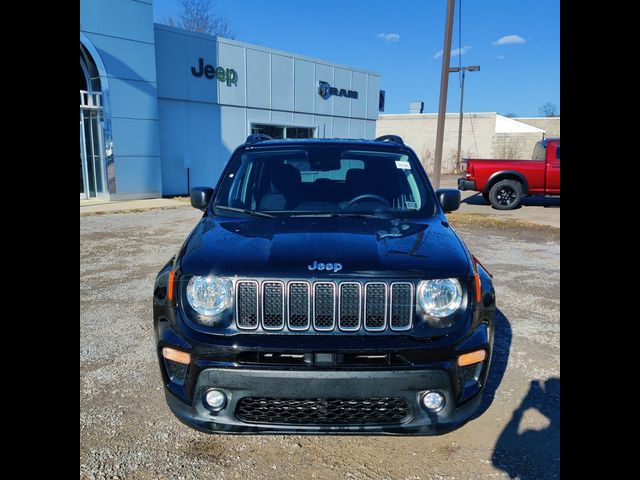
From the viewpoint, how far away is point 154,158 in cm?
1517

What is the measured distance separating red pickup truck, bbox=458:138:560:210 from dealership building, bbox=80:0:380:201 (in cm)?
915

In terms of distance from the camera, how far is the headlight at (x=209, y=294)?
222cm

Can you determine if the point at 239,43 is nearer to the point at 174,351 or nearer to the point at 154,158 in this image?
the point at 154,158

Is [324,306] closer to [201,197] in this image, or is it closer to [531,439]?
[531,439]

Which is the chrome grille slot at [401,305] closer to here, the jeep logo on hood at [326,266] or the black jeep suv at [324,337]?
the black jeep suv at [324,337]

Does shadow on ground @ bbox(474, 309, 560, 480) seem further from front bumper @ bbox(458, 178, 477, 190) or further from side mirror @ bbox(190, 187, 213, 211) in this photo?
front bumper @ bbox(458, 178, 477, 190)

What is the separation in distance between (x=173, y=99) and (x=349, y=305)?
52.0ft

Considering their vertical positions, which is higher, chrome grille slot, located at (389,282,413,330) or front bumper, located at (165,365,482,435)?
chrome grille slot, located at (389,282,413,330)

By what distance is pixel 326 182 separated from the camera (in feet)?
11.4

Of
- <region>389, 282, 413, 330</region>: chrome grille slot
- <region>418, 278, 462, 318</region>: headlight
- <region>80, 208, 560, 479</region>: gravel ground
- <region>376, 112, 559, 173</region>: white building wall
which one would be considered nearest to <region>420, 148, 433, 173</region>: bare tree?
<region>376, 112, 559, 173</region>: white building wall

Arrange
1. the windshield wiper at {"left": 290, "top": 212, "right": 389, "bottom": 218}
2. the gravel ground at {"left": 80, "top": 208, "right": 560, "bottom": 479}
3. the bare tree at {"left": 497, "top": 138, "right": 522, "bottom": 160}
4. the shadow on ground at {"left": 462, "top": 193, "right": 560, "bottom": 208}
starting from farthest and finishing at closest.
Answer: the bare tree at {"left": 497, "top": 138, "right": 522, "bottom": 160} < the shadow on ground at {"left": 462, "top": 193, "right": 560, "bottom": 208} < the windshield wiper at {"left": 290, "top": 212, "right": 389, "bottom": 218} < the gravel ground at {"left": 80, "top": 208, "right": 560, "bottom": 479}

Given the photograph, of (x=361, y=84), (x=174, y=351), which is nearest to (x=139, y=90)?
(x=361, y=84)

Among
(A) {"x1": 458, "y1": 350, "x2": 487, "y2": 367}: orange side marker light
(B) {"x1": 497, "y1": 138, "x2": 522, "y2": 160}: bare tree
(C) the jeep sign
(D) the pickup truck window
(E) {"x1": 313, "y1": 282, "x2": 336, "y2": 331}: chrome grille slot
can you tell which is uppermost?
(C) the jeep sign

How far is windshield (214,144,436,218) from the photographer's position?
329 centimetres
